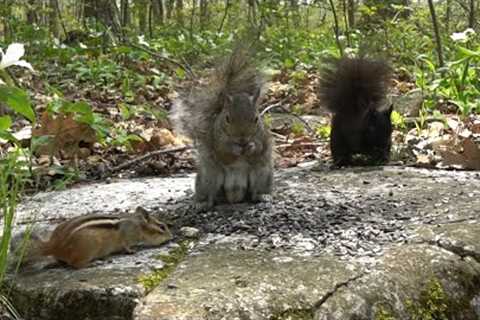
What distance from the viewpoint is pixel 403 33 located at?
8891mm

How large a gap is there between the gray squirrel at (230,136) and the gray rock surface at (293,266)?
8 cm

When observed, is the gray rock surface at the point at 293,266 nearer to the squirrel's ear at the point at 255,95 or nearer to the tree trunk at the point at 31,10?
the squirrel's ear at the point at 255,95

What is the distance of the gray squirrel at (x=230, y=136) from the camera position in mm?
2822

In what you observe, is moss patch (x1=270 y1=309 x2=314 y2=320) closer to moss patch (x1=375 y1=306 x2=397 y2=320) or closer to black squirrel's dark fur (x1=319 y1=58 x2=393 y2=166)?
moss patch (x1=375 y1=306 x2=397 y2=320)

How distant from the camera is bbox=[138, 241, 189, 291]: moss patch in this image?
6.67 feet

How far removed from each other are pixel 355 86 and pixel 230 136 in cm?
139

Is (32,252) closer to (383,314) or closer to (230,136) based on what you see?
(230,136)

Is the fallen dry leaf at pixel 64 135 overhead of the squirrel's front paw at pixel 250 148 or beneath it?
beneath

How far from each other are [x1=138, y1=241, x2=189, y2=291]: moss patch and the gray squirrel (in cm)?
48

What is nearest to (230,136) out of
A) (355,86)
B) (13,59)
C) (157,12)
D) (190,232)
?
(190,232)

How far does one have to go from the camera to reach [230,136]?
2.81 metres

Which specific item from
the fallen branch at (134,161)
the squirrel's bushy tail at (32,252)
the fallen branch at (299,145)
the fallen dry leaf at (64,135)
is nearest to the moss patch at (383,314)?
the squirrel's bushy tail at (32,252)

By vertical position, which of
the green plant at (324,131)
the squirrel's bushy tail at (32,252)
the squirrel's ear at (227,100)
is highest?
the squirrel's ear at (227,100)

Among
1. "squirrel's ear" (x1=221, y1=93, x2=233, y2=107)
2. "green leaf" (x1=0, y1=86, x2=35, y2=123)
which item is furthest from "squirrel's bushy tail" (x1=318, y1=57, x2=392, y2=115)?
"green leaf" (x1=0, y1=86, x2=35, y2=123)
